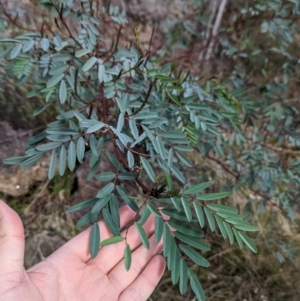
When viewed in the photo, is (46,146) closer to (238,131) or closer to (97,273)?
(97,273)

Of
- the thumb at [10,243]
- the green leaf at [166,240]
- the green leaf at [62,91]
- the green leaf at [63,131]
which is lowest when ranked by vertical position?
the thumb at [10,243]

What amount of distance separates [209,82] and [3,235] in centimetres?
82

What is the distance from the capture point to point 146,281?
1.17 metres

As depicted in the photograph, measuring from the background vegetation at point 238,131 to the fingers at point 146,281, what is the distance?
478 mm

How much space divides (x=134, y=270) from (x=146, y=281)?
0.15ft

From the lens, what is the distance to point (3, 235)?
926 mm

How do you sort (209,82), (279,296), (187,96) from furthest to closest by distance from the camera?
(279,296), (209,82), (187,96)

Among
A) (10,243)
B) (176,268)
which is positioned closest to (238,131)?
(176,268)

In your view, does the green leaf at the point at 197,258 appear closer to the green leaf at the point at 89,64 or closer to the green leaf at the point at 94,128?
the green leaf at the point at 94,128

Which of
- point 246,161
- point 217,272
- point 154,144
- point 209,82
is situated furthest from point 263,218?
point 154,144

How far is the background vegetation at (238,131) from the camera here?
1.54 m

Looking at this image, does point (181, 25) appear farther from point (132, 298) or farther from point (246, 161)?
point (132, 298)

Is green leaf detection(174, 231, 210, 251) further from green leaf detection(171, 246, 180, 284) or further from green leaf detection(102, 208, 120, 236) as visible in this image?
green leaf detection(102, 208, 120, 236)

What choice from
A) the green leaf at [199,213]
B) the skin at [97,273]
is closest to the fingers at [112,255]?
the skin at [97,273]
